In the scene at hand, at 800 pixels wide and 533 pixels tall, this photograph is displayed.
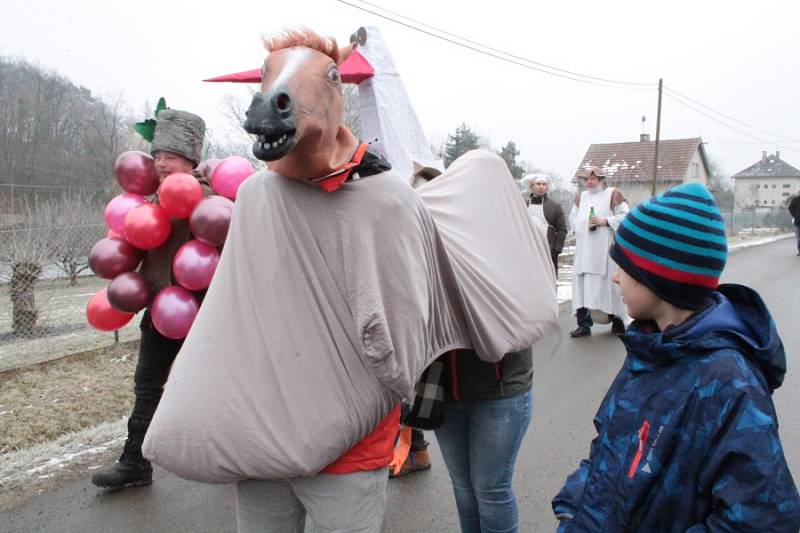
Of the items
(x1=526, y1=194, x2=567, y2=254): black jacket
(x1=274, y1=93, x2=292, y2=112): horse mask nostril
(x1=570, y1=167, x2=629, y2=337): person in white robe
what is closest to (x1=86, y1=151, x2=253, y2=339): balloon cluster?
(x1=274, y1=93, x2=292, y2=112): horse mask nostril

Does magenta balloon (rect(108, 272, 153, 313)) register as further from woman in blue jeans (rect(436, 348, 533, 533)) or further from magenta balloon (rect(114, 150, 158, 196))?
woman in blue jeans (rect(436, 348, 533, 533))

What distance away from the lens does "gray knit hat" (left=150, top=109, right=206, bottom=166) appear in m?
3.34

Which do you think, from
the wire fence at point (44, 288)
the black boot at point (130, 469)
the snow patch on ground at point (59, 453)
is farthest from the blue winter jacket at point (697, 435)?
the wire fence at point (44, 288)

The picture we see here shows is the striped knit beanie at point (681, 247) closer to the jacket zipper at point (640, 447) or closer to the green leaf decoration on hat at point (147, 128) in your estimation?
the jacket zipper at point (640, 447)

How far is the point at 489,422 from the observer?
225 centimetres

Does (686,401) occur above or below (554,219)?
above

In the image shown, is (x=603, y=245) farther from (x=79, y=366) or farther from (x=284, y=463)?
(x=284, y=463)

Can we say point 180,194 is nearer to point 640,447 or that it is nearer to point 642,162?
point 640,447

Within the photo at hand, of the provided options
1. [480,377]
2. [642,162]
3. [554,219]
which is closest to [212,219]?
[480,377]

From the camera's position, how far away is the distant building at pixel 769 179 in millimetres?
83125

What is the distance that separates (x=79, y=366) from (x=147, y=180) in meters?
3.02

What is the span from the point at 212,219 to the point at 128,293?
2.25 feet

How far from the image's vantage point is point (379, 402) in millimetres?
1605

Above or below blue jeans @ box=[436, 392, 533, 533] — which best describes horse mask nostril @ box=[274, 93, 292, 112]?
above
